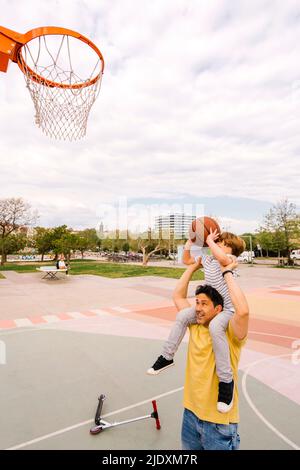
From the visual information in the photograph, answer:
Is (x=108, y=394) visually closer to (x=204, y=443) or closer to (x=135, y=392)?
(x=135, y=392)

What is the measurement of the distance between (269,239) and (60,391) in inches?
1233

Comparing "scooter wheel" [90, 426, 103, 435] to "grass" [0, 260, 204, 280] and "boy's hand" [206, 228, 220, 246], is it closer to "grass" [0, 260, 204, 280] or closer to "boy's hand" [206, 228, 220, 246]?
"boy's hand" [206, 228, 220, 246]

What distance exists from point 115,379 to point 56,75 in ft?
21.0

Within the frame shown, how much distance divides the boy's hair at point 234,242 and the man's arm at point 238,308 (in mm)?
258

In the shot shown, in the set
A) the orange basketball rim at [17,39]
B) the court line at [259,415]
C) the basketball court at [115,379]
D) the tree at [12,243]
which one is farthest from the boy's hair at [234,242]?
the tree at [12,243]

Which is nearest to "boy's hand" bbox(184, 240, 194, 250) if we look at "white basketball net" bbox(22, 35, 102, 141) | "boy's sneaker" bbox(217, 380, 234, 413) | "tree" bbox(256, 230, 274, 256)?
"boy's sneaker" bbox(217, 380, 234, 413)

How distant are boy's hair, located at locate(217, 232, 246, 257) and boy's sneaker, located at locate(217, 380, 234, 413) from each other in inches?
36.7

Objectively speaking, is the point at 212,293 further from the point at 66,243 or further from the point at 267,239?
the point at 267,239

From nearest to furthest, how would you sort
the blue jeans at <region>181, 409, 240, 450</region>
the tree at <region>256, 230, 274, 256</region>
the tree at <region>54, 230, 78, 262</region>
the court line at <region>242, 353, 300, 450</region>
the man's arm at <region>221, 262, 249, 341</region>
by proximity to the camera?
the man's arm at <region>221, 262, 249, 341</region>, the blue jeans at <region>181, 409, 240, 450</region>, the court line at <region>242, 353, 300, 450</region>, the tree at <region>54, 230, 78, 262</region>, the tree at <region>256, 230, 274, 256</region>

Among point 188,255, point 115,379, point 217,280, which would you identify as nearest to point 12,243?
point 115,379

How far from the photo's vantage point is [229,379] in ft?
6.51

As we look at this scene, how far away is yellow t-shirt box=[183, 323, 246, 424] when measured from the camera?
2.00 meters

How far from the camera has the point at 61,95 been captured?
674cm
